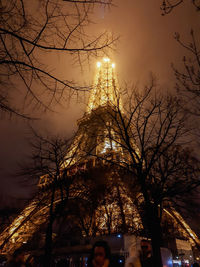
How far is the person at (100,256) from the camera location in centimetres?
232

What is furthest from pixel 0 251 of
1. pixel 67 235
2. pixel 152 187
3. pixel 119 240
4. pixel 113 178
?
pixel 152 187

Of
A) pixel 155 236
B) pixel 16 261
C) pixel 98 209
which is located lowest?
pixel 16 261

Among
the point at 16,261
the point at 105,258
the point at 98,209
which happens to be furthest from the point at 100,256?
the point at 98,209

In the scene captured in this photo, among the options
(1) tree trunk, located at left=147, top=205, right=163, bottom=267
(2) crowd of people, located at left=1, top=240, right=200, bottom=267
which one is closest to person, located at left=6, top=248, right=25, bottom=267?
(2) crowd of people, located at left=1, top=240, right=200, bottom=267

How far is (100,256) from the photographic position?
235 cm

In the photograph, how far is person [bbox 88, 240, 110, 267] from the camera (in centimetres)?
232

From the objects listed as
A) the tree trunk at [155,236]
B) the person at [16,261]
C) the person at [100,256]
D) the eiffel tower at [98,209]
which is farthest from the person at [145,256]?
the eiffel tower at [98,209]

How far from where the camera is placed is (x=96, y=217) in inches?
783

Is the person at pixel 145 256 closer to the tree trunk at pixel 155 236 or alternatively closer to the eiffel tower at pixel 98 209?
the tree trunk at pixel 155 236

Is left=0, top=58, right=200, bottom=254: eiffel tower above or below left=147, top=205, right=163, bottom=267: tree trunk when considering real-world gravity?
above

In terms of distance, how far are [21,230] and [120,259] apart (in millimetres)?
15241

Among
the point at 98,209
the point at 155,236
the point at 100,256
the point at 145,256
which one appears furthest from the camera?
the point at 98,209

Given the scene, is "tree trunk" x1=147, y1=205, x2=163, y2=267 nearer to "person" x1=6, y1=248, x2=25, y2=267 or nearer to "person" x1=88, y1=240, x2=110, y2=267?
"person" x1=6, y1=248, x2=25, y2=267

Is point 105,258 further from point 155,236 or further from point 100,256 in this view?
point 155,236
